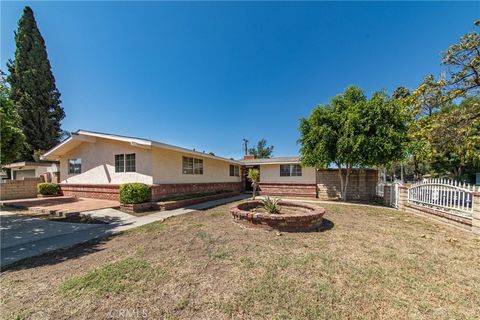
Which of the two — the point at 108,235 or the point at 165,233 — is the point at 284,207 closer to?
the point at 165,233

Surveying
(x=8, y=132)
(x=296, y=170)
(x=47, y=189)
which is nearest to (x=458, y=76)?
(x=296, y=170)

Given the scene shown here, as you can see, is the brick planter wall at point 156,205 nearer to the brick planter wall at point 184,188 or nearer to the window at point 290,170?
the brick planter wall at point 184,188

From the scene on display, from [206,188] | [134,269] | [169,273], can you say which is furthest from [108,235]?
[206,188]

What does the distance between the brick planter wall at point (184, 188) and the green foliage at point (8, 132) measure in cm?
480

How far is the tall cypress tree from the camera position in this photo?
2145 centimetres

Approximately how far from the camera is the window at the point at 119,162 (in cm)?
1099

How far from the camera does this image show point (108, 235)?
18.1ft

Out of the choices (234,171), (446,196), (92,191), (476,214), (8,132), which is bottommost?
(92,191)

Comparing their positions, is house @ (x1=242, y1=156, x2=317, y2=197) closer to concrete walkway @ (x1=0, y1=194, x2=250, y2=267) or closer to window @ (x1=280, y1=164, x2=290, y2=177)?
window @ (x1=280, y1=164, x2=290, y2=177)

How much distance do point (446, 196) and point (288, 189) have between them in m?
9.55

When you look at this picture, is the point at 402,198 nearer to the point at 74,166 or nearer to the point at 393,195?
the point at 393,195

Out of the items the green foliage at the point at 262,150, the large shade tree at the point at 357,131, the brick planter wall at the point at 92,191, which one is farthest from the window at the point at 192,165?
the green foliage at the point at 262,150

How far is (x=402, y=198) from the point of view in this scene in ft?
30.2

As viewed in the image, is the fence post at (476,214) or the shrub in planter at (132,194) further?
the shrub in planter at (132,194)
